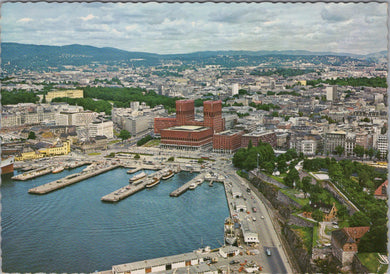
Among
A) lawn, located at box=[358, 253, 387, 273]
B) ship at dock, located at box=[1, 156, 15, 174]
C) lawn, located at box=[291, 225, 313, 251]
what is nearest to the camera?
Result: lawn, located at box=[358, 253, 387, 273]

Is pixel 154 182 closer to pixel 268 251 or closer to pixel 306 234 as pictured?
pixel 268 251

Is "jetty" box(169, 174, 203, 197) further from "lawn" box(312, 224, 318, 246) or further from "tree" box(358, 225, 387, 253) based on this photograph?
"tree" box(358, 225, 387, 253)

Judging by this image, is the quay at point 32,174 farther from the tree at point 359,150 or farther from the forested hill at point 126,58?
the tree at point 359,150

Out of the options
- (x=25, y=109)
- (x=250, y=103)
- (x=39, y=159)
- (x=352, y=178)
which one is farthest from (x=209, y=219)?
(x=250, y=103)

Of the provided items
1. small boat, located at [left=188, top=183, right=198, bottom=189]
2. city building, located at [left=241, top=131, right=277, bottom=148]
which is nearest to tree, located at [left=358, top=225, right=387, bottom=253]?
small boat, located at [left=188, top=183, right=198, bottom=189]

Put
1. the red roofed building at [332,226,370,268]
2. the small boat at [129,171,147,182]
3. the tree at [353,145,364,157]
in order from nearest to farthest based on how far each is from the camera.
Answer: the red roofed building at [332,226,370,268]
the tree at [353,145,364,157]
the small boat at [129,171,147,182]

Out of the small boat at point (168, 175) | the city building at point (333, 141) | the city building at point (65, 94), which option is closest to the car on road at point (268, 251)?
the small boat at point (168, 175)

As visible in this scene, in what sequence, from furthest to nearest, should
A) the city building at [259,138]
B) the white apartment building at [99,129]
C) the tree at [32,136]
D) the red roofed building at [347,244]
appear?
the white apartment building at [99,129]
the tree at [32,136]
the city building at [259,138]
the red roofed building at [347,244]
